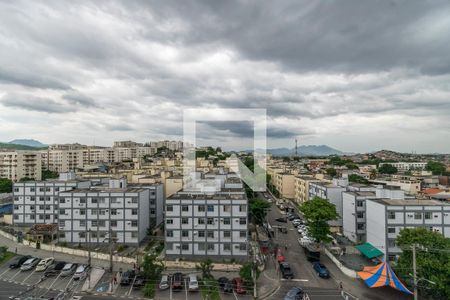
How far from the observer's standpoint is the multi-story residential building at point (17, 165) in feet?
195

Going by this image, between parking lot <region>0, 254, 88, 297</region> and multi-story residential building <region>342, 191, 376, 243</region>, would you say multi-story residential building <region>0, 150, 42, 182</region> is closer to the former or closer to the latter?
parking lot <region>0, 254, 88, 297</region>

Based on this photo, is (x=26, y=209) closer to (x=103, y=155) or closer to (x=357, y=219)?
(x=357, y=219)

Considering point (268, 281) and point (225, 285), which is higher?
point (225, 285)

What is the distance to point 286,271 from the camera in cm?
1867

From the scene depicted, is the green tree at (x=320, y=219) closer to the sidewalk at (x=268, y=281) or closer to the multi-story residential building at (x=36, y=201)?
the sidewalk at (x=268, y=281)

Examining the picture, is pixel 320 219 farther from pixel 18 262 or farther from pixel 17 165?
pixel 17 165

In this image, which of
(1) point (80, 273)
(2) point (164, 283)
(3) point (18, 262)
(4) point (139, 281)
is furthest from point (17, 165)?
(2) point (164, 283)

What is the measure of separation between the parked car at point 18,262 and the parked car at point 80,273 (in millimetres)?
5455

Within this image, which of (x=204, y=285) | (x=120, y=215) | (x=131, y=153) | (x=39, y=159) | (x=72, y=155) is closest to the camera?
(x=204, y=285)

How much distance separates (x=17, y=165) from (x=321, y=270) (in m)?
69.0

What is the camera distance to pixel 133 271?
1858cm

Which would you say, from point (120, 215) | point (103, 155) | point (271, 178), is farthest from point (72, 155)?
point (120, 215)

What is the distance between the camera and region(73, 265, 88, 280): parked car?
18203mm

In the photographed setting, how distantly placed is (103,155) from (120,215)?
76.5m
